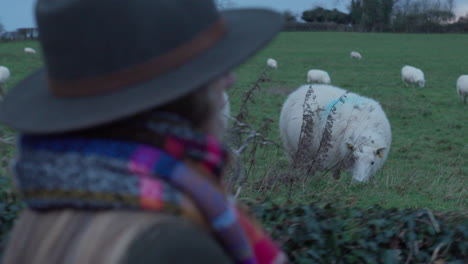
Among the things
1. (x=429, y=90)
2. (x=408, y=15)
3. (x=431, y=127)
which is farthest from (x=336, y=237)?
(x=408, y=15)

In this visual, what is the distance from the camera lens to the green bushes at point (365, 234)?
2.94 meters

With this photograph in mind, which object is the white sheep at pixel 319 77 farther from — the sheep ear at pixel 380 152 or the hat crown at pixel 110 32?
the hat crown at pixel 110 32

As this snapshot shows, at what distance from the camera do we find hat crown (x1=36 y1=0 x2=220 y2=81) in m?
1.14

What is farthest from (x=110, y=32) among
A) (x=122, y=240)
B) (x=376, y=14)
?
(x=376, y=14)

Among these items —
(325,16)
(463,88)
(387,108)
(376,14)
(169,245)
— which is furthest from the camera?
(325,16)

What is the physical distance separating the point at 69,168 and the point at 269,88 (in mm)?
18469

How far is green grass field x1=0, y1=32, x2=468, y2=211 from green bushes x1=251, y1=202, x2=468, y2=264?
2.87ft

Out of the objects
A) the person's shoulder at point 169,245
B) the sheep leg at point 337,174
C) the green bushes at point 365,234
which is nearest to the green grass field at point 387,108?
the sheep leg at point 337,174

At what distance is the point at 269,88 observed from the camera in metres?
19.4

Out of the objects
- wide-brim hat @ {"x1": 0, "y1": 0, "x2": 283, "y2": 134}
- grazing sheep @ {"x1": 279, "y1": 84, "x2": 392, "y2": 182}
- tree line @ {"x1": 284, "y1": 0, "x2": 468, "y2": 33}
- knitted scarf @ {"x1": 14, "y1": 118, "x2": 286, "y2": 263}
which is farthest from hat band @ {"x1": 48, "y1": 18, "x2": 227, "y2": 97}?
tree line @ {"x1": 284, "y1": 0, "x2": 468, "y2": 33}

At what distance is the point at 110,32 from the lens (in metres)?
1.14

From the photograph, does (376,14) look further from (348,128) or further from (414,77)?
(348,128)

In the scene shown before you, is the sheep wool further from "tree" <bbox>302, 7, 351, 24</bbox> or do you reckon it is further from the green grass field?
"tree" <bbox>302, 7, 351, 24</bbox>

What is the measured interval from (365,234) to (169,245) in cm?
219
